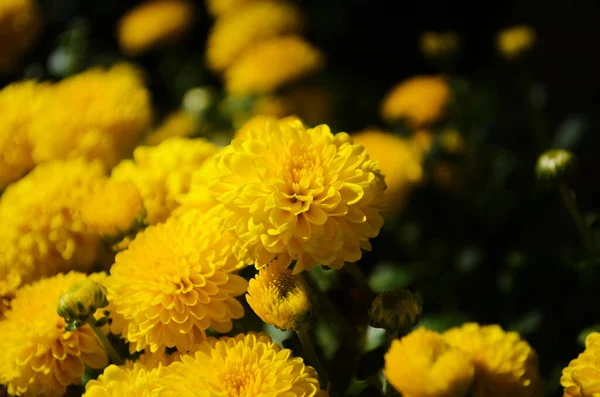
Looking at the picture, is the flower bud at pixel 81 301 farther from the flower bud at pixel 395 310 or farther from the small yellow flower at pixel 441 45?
the small yellow flower at pixel 441 45

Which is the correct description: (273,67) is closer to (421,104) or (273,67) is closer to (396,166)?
(421,104)

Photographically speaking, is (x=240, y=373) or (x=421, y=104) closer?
(x=240, y=373)

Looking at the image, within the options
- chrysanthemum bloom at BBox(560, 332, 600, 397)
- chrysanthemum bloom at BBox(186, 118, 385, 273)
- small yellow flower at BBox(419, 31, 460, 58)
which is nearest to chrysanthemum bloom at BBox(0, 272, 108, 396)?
chrysanthemum bloom at BBox(186, 118, 385, 273)

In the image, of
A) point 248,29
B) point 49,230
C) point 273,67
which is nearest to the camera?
point 49,230

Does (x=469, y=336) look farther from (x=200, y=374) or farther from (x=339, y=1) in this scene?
(x=339, y=1)

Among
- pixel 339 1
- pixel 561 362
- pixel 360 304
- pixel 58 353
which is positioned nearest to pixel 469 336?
pixel 360 304

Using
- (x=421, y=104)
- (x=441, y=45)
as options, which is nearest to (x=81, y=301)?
(x=421, y=104)

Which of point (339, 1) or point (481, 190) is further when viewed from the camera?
point (339, 1)
